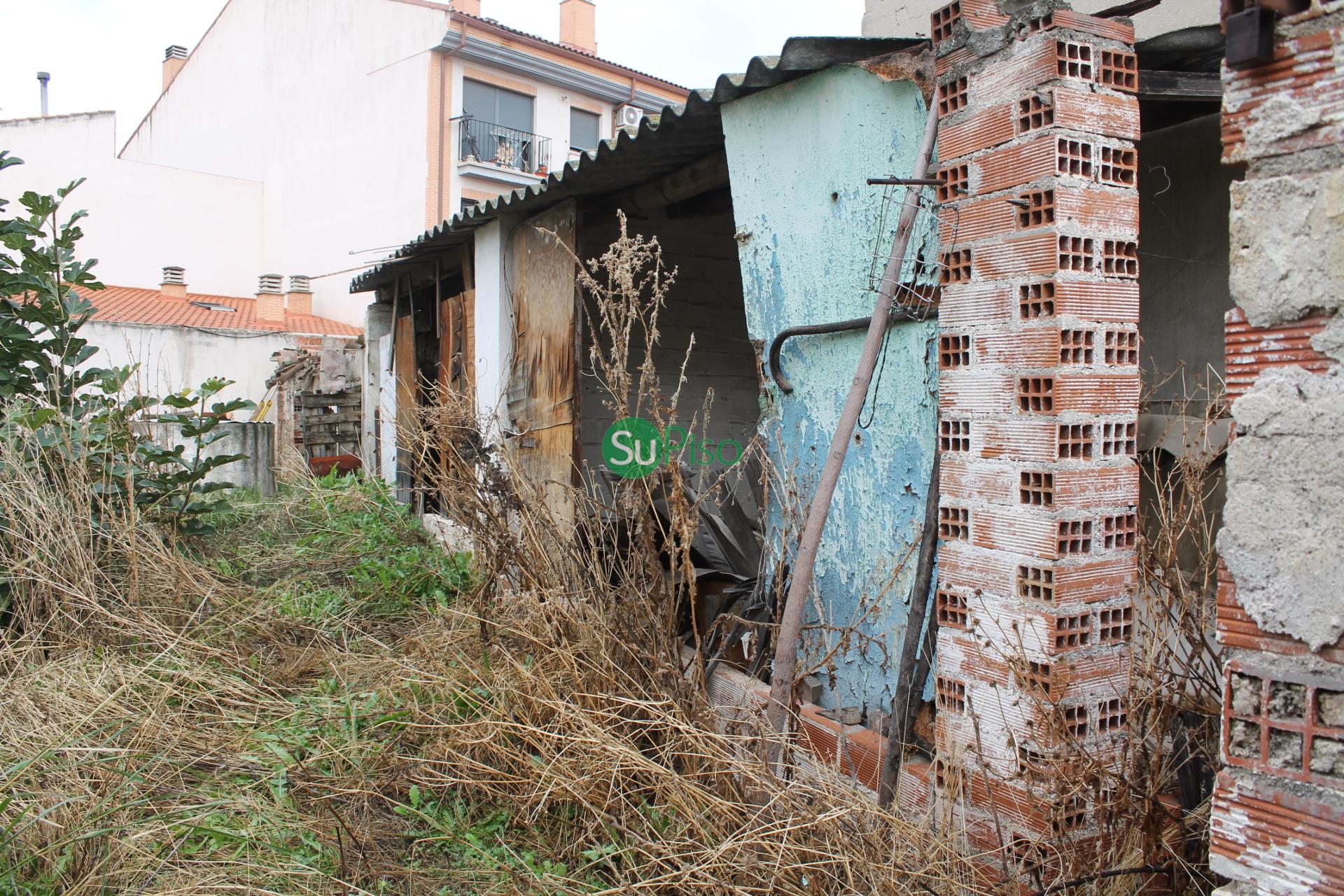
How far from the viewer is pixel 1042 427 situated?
272 centimetres

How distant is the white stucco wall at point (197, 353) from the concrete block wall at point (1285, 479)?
16701 mm

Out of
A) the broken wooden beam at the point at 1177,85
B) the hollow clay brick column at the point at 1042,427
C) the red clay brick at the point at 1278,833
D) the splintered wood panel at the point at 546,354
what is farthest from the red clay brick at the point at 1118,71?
the splintered wood panel at the point at 546,354

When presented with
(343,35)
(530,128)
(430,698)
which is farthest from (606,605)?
(343,35)

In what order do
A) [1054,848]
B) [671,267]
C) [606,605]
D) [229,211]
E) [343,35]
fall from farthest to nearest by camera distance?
[229,211] → [343,35] → [671,267] → [606,605] → [1054,848]

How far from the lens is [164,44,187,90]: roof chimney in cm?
2734

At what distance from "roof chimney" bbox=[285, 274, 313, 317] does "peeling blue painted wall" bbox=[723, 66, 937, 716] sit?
18809 mm

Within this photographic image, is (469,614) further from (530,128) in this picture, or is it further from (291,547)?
(530,128)

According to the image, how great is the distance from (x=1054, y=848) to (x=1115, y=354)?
1436 mm

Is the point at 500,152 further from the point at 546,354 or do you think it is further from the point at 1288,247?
the point at 1288,247

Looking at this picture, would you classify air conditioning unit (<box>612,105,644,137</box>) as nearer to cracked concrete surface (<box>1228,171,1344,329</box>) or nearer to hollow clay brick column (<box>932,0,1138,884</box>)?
hollow clay brick column (<box>932,0,1138,884</box>)

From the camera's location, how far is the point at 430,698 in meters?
3.93

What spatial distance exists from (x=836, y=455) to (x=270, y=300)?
1995 cm

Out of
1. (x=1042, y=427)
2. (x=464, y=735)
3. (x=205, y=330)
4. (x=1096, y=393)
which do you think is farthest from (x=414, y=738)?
(x=205, y=330)

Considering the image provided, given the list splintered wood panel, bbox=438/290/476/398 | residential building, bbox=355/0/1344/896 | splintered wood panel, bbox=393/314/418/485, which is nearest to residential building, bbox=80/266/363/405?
splintered wood panel, bbox=393/314/418/485
